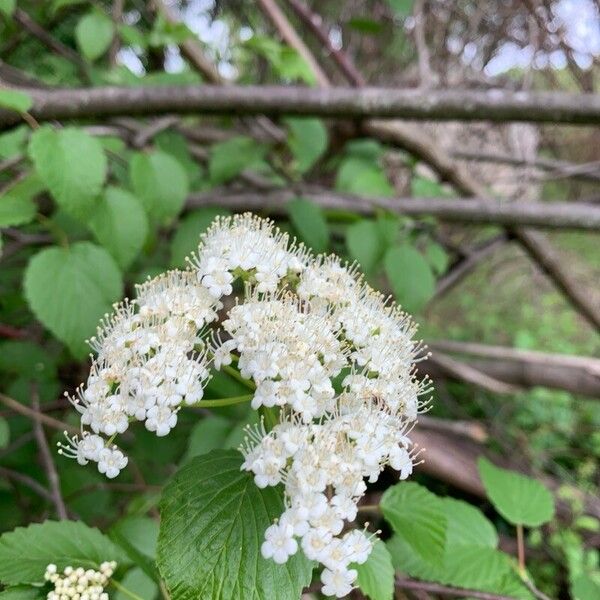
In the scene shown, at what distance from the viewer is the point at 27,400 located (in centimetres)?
168

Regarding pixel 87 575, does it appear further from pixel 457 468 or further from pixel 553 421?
pixel 553 421

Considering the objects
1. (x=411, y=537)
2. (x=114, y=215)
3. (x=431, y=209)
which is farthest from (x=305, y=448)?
(x=431, y=209)

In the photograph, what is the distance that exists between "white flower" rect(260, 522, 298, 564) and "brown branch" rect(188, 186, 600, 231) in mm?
1286

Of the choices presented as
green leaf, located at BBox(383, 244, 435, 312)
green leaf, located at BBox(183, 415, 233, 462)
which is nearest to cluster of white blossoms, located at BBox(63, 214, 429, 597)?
green leaf, located at BBox(183, 415, 233, 462)

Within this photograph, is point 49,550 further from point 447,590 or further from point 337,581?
point 447,590

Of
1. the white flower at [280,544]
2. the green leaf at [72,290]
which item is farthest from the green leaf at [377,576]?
the green leaf at [72,290]

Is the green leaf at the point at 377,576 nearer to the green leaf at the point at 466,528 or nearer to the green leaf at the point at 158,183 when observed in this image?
the green leaf at the point at 466,528

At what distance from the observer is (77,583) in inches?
30.4

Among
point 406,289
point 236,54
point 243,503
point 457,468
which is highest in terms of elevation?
point 236,54

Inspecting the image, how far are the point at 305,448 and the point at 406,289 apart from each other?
113cm

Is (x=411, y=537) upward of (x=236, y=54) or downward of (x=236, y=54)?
downward

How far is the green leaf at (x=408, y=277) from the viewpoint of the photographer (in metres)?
1.76

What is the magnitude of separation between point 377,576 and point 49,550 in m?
0.44

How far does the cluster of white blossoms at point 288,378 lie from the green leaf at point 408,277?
865 millimetres
